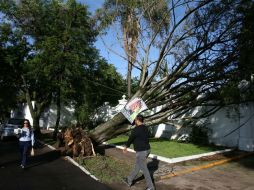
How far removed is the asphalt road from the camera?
8938mm

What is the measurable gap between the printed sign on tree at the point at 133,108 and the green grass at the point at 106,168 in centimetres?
184

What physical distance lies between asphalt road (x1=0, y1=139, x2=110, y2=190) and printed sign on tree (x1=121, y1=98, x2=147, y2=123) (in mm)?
3024

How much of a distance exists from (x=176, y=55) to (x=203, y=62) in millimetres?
1574

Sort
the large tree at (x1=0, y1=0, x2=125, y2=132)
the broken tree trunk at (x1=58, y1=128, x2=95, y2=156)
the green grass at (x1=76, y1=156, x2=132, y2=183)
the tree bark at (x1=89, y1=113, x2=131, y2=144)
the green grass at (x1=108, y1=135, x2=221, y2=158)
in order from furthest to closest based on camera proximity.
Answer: the large tree at (x1=0, y1=0, x2=125, y2=132) < the tree bark at (x1=89, y1=113, x2=131, y2=144) < the green grass at (x1=108, y1=135, x2=221, y2=158) < the broken tree trunk at (x1=58, y1=128, x2=95, y2=156) < the green grass at (x1=76, y1=156, x2=132, y2=183)

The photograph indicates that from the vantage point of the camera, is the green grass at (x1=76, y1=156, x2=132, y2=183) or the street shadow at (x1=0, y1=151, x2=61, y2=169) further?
the street shadow at (x1=0, y1=151, x2=61, y2=169)

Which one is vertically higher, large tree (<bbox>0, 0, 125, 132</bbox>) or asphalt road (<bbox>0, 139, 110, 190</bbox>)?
large tree (<bbox>0, 0, 125, 132</bbox>)

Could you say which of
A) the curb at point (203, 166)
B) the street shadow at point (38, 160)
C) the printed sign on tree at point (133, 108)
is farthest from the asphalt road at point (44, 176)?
the printed sign on tree at point (133, 108)

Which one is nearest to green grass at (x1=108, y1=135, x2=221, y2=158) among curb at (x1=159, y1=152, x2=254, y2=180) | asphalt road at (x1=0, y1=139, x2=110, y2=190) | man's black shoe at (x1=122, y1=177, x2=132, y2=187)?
curb at (x1=159, y1=152, x2=254, y2=180)

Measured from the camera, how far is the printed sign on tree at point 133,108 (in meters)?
13.4

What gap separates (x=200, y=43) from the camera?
48.2 ft

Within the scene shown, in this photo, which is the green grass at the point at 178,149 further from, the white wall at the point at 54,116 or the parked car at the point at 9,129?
the white wall at the point at 54,116

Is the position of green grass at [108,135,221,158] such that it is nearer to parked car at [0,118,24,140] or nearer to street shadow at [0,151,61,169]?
street shadow at [0,151,61,169]

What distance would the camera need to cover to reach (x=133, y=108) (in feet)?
44.7

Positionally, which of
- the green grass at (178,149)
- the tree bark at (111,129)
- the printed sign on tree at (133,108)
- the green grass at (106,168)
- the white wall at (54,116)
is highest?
the white wall at (54,116)
